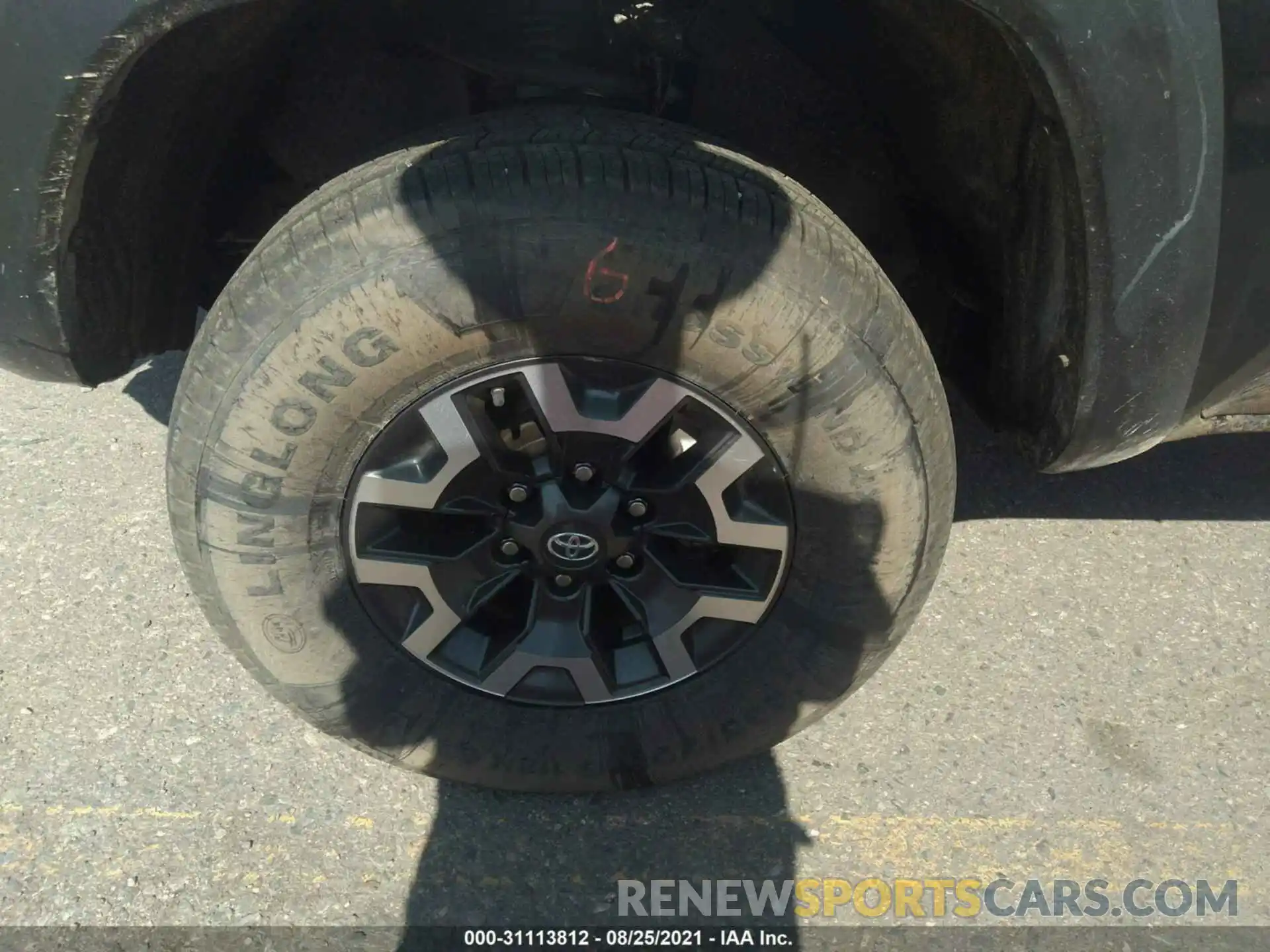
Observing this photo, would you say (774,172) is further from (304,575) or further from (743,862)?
(743,862)

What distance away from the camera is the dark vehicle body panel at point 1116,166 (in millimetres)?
1508

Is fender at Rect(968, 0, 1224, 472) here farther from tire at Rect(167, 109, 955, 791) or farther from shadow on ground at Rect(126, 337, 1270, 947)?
shadow on ground at Rect(126, 337, 1270, 947)

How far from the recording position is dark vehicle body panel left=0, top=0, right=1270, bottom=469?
151cm

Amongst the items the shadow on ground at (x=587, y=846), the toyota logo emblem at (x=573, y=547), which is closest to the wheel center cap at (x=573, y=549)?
the toyota logo emblem at (x=573, y=547)

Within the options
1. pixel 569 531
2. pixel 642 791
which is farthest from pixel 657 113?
pixel 642 791

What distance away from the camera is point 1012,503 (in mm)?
3115

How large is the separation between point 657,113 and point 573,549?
1011 millimetres

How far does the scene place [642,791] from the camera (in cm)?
225

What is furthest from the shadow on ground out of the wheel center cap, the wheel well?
the wheel center cap

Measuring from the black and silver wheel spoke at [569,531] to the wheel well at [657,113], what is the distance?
625mm

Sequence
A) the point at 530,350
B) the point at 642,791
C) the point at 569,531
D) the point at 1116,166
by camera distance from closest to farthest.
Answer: the point at 1116,166 < the point at 530,350 < the point at 569,531 < the point at 642,791

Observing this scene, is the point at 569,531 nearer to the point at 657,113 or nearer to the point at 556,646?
the point at 556,646

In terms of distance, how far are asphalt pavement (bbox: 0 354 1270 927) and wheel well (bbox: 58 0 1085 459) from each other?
2.52ft

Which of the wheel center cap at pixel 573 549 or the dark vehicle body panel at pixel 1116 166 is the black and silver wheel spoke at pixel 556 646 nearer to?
the wheel center cap at pixel 573 549
